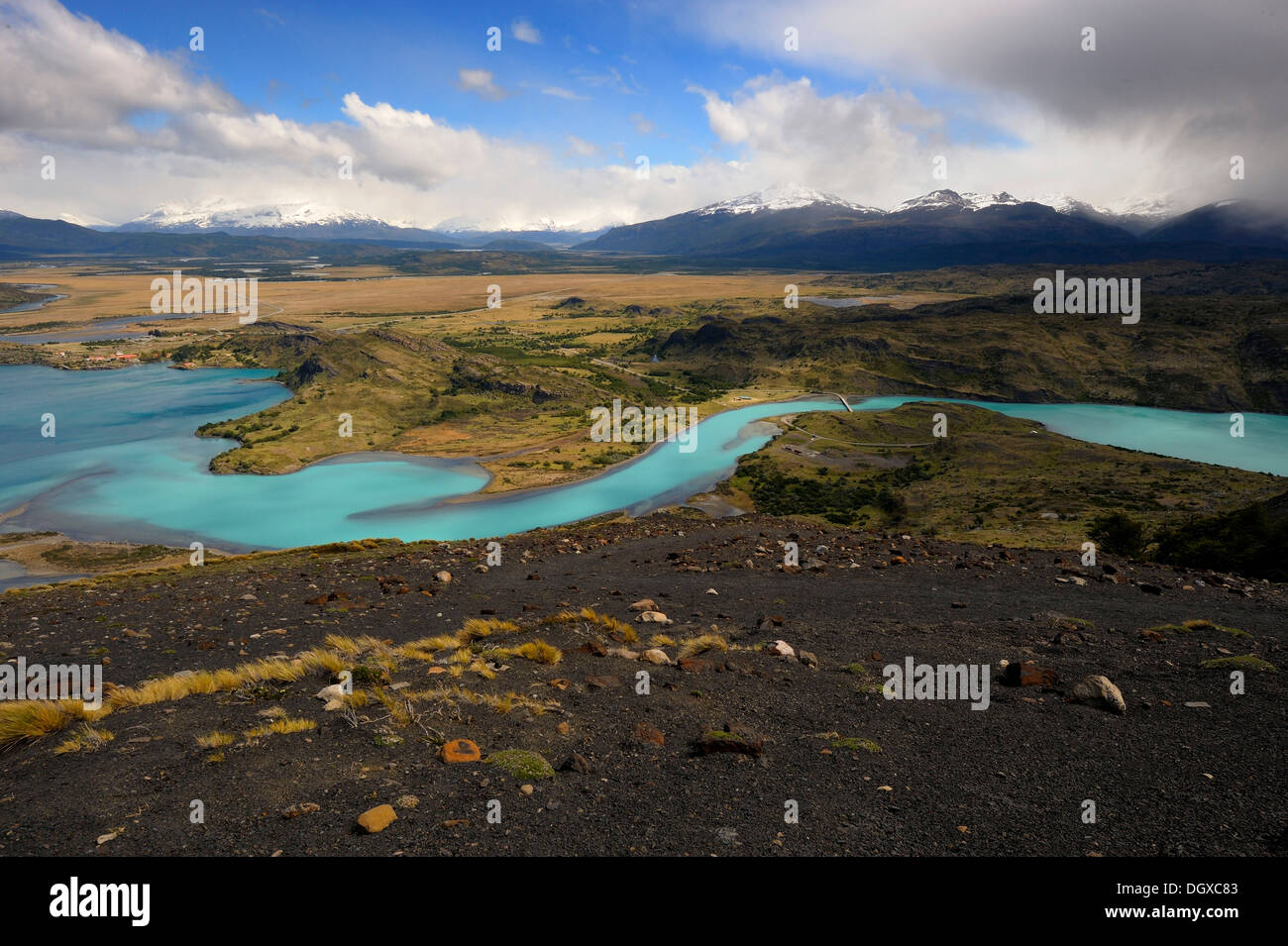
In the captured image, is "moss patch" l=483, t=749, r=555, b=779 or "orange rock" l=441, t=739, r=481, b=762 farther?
"orange rock" l=441, t=739, r=481, b=762

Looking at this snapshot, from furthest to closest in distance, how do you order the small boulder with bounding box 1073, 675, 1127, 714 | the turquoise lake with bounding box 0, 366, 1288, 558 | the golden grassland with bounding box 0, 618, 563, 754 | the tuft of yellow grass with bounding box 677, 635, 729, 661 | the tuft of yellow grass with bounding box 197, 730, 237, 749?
the turquoise lake with bounding box 0, 366, 1288, 558, the tuft of yellow grass with bounding box 677, 635, 729, 661, the small boulder with bounding box 1073, 675, 1127, 714, the golden grassland with bounding box 0, 618, 563, 754, the tuft of yellow grass with bounding box 197, 730, 237, 749

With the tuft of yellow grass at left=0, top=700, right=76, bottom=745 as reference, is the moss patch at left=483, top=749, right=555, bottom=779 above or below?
below

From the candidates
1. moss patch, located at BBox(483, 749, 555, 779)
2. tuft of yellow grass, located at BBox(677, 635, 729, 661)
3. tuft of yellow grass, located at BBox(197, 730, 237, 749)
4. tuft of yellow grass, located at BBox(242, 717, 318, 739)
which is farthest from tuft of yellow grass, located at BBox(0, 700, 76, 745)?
tuft of yellow grass, located at BBox(677, 635, 729, 661)

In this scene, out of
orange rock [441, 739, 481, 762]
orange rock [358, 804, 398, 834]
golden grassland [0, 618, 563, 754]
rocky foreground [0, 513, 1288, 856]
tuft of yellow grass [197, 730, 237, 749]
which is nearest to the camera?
orange rock [358, 804, 398, 834]

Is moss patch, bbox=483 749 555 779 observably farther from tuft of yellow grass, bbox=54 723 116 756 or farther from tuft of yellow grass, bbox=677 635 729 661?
tuft of yellow grass, bbox=54 723 116 756

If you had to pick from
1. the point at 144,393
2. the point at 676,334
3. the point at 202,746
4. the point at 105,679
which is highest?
the point at 676,334

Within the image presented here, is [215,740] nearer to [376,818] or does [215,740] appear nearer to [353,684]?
[353,684]
